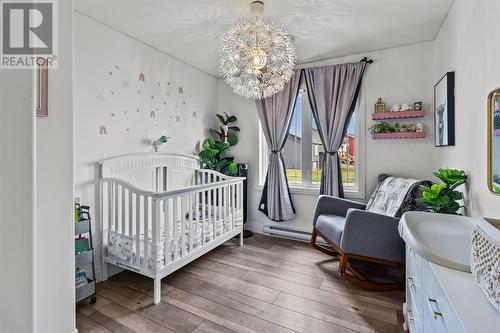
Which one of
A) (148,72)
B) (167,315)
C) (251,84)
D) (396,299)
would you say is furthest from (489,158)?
(148,72)

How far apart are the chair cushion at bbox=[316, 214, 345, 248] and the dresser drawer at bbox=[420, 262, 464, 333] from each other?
1.11 metres

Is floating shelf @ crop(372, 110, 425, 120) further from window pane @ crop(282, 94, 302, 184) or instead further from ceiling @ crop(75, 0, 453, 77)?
window pane @ crop(282, 94, 302, 184)

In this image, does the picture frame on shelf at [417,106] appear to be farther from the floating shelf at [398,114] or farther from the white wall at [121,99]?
the white wall at [121,99]

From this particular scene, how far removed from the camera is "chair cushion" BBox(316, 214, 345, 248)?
2.14m

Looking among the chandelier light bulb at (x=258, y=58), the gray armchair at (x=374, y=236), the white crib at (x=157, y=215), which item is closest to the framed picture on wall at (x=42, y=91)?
the white crib at (x=157, y=215)

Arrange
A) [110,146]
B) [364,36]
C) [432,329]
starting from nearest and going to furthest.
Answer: [432,329], [110,146], [364,36]

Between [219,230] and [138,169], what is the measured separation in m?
1.04

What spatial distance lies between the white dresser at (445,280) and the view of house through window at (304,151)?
1.86 metres

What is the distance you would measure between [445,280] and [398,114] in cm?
219

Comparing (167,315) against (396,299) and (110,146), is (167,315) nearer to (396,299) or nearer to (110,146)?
(110,146)

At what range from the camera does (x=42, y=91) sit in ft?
3.78

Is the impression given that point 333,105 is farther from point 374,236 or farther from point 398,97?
point 374,236

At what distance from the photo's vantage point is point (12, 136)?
A: 44 centimetres

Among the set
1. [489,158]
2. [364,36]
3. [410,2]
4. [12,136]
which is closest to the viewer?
[12,136]
